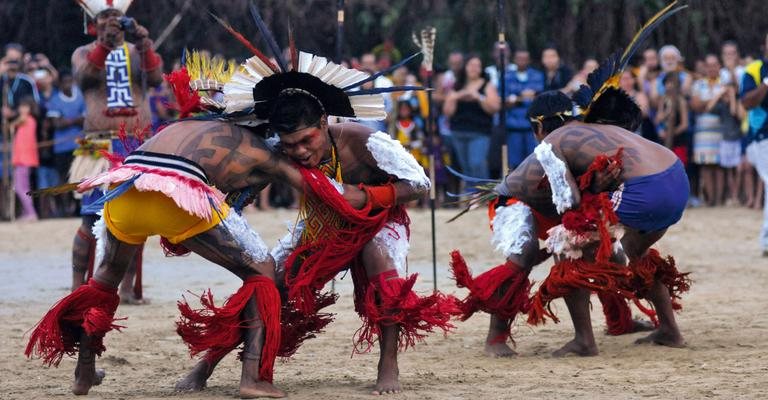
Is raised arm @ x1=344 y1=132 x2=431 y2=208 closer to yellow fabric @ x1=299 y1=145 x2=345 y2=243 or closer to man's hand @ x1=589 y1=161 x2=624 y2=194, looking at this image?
yellow fabric @ x1=299 y1=145 x2=345 y2=243

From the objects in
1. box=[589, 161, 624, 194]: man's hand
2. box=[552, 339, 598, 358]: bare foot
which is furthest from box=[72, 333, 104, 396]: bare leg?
box=[589, 161, 624, 194]: man's hand

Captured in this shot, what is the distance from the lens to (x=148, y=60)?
877cm

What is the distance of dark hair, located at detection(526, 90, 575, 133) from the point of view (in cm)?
693

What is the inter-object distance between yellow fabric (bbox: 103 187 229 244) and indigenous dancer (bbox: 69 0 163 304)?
3183mm

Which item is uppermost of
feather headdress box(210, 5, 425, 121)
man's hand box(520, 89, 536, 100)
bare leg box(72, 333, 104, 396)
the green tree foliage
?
the green tree foliage

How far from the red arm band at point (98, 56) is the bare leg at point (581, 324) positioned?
12.1 feet

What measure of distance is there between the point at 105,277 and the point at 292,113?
3.52 ft

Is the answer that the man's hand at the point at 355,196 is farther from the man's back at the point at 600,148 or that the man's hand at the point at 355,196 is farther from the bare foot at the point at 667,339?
the bare foot at the point at 667,339

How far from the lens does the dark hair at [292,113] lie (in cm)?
550

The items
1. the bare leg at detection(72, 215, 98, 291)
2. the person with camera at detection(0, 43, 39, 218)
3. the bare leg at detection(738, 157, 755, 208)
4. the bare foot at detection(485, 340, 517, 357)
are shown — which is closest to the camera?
the bare foot at detection(485, 340, 517, 357)

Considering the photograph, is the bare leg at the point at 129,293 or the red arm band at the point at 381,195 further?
the bare leg at the point at 129,293

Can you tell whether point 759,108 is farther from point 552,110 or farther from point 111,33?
point 111,33

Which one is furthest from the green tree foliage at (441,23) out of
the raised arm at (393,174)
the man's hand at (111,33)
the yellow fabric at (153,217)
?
the yellow fabric at (153,217)

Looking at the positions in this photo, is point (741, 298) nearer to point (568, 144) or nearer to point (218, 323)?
point (568, 144)
